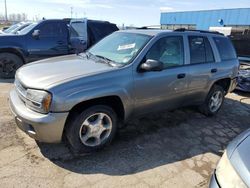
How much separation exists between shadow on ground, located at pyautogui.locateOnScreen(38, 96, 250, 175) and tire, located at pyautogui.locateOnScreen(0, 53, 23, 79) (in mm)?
4765

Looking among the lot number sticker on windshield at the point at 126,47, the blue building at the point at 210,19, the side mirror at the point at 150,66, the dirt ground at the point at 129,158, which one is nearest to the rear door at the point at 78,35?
the dirt ground at the point at 129,158

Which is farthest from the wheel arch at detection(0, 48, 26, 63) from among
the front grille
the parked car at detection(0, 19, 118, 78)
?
the front grille

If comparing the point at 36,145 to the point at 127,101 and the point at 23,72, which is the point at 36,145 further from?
the point at 127,101

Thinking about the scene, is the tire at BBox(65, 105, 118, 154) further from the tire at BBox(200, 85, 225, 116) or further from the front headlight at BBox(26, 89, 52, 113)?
the tire at BBox(200, 85, 225, 116)

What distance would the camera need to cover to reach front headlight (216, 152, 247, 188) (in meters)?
2.11

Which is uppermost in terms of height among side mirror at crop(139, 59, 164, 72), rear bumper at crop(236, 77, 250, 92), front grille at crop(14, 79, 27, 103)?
side mirror at crop(139, 59, 164, 72)

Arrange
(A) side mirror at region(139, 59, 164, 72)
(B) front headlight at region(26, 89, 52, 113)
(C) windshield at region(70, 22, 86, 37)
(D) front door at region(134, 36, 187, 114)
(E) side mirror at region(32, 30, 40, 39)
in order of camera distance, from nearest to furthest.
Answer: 1. (B) front headlight at region(26, 89, 52, 113)
2. (A) side mirror at region(139, 59, 164, 72)
3. (D) front door at region(134, 36, 187, 114)
4. (E) side mirror at region(32, 30, 40, 39)
5. (C) windshield at region(70, 22, 86, 37)

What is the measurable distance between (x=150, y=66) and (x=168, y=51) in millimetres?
761

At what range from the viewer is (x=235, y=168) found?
7.25 feet

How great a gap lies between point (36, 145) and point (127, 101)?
1468 millimetres

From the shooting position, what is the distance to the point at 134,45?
419 cm

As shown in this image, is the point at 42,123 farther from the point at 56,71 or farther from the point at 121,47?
the point at 121,47

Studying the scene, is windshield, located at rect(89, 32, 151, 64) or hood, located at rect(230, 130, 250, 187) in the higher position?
windshield, located at rect(89, 32, 151, 64)

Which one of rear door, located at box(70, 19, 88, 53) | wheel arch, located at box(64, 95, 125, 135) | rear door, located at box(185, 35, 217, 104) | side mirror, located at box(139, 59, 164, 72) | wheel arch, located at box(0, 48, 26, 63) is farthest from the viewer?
rear door, located at box(70, 19, 88, 53)
